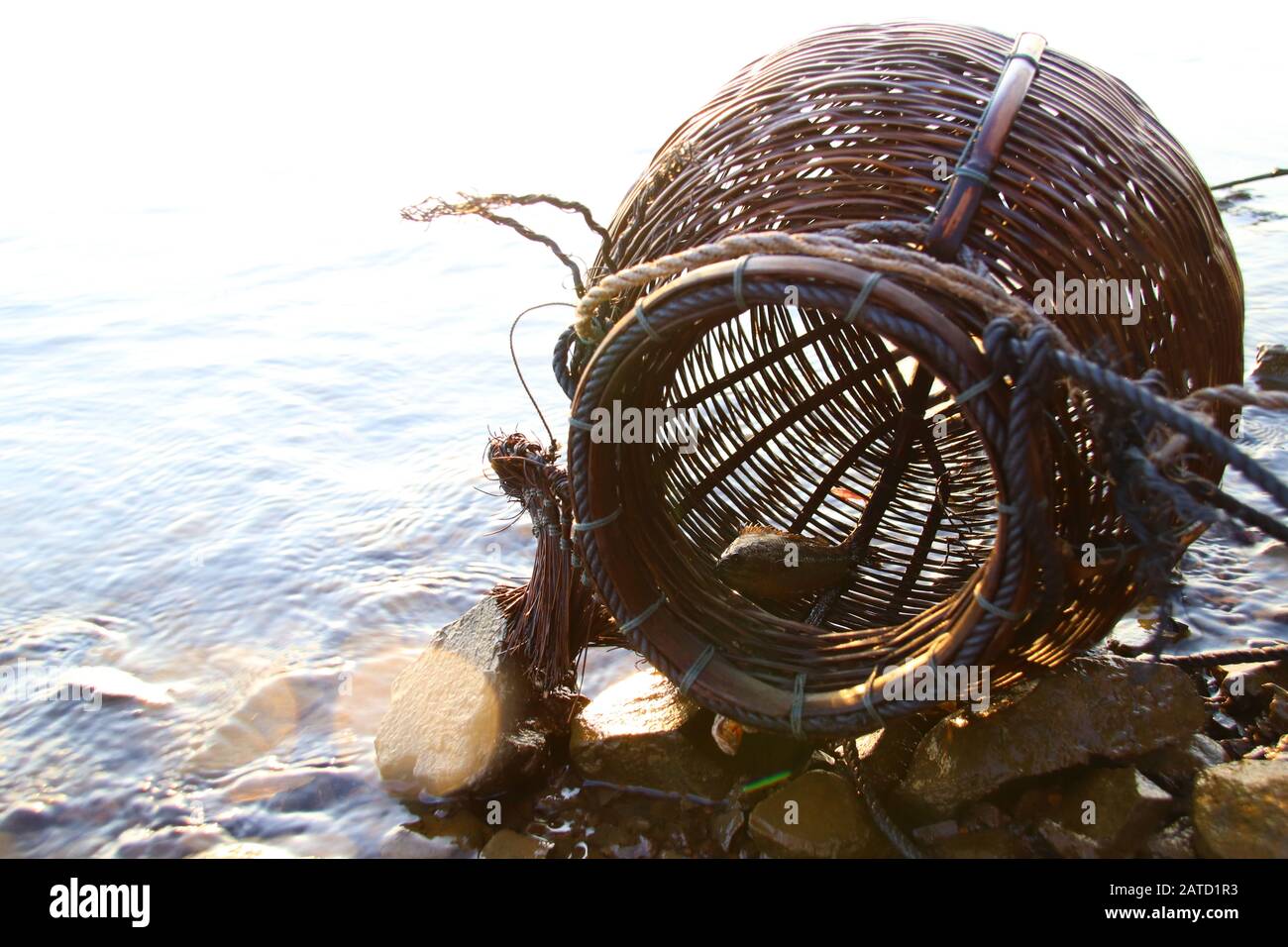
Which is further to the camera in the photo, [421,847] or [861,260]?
[421,847]

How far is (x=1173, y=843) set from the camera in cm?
245

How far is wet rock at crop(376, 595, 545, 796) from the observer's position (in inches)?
114

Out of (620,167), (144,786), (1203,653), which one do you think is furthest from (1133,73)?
(144,786)

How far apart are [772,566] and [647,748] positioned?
0.60 m

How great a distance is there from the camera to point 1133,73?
40.5ft

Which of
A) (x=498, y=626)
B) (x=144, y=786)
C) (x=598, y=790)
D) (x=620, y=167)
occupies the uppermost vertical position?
(x=620, y=167)

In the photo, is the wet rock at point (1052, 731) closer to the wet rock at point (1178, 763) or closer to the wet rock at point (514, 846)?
the wet rock at point (1178, 763)

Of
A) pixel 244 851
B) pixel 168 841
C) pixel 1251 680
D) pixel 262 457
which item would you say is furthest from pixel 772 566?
pixel 262 457

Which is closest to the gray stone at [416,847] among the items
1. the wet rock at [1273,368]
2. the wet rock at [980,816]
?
the wet rock at [980,816]

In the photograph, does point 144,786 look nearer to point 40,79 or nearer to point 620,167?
point 620,167

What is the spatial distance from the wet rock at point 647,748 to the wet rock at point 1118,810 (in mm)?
859

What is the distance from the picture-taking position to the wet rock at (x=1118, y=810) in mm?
2441

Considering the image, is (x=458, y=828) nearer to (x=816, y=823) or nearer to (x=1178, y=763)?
(x=816, y=823)

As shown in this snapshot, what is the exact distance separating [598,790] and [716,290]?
1.48 m
